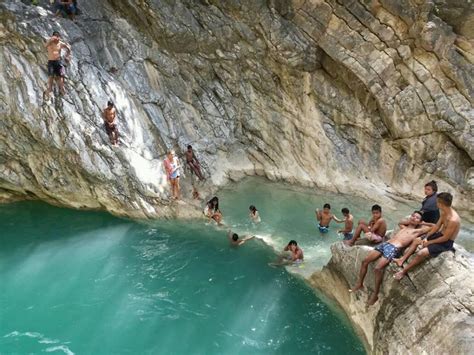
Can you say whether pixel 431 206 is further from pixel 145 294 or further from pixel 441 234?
pixel 145 294

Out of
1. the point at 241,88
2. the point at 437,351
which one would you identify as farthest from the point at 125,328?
the point at 241,88

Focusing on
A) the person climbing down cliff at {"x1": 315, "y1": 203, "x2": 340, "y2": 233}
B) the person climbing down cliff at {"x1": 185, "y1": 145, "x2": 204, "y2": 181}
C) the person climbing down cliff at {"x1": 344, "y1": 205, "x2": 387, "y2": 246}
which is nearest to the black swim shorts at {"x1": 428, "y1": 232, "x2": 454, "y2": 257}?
the person climbing down cliff at {"x1": 344, "y1": 205, "x2": 387, "y2": 246}

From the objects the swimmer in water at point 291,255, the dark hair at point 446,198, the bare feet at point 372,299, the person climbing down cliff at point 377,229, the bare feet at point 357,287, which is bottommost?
the swimmer in water at point 291,255

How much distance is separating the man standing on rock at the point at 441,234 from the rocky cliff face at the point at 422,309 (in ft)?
0.49

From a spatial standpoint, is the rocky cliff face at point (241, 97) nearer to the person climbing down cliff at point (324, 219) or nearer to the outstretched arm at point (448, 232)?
the person climbing down cliff at point (324, 219)

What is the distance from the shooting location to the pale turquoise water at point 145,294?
9.38m

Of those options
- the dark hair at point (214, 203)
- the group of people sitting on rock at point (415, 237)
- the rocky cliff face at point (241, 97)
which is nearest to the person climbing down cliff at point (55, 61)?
the rocky cliff face at point (241, 97)

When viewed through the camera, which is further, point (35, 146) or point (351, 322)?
point (35, 146)

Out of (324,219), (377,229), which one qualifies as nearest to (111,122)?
(324,219)

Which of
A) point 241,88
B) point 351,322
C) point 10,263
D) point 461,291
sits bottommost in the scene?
point 10,263

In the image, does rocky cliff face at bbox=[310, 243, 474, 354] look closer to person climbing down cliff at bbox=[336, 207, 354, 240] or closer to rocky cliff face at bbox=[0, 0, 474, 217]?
person climbing down cliff at bbox=[336, 207, 354, 240]

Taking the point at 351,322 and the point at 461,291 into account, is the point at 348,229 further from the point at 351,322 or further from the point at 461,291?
the point at 461,291

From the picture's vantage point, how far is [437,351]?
7.08 metres

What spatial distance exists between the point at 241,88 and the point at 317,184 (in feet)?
15.4
